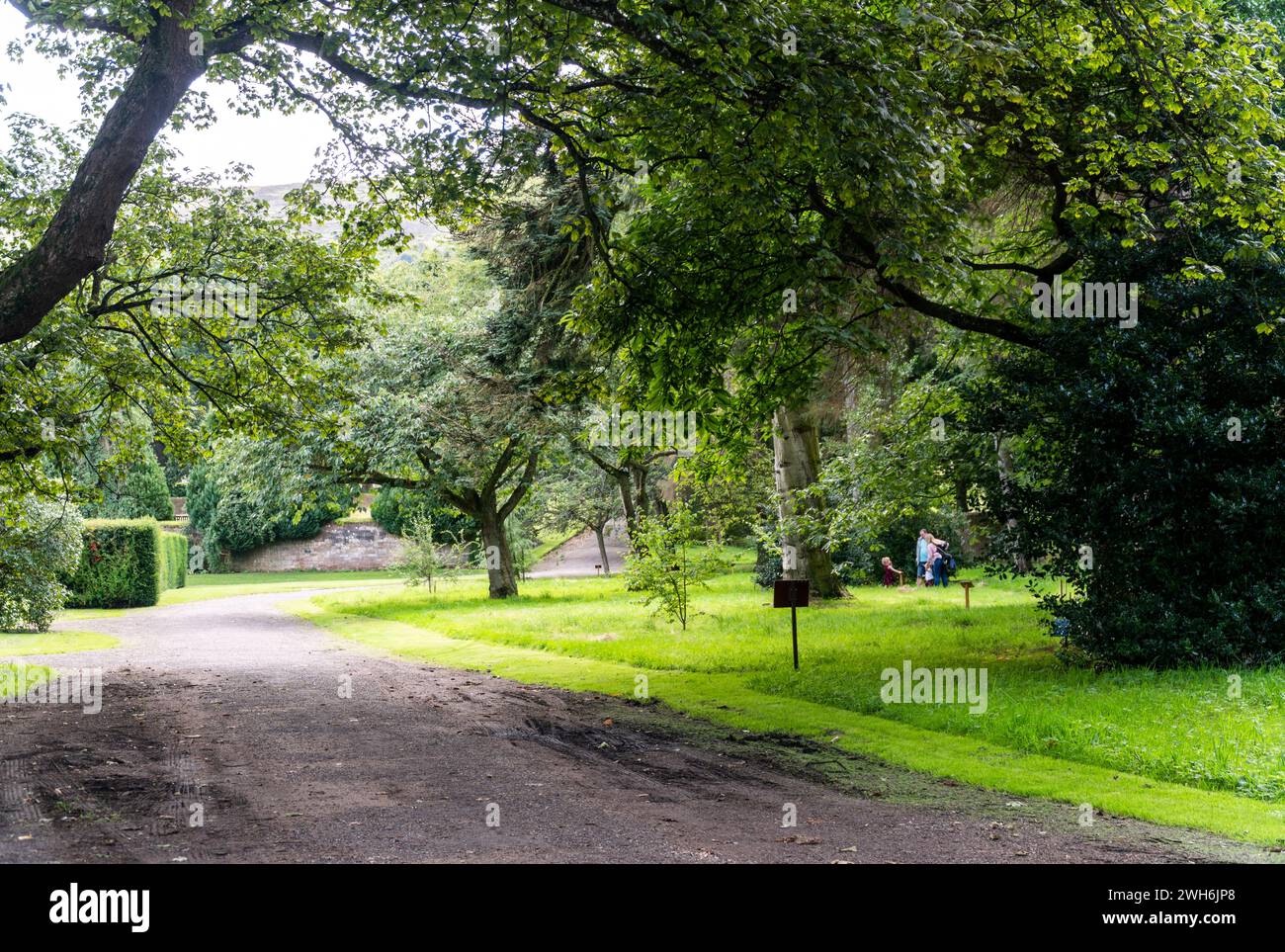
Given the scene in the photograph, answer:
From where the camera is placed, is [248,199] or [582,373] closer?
[582,373]

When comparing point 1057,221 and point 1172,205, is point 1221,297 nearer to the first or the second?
point 1172,205

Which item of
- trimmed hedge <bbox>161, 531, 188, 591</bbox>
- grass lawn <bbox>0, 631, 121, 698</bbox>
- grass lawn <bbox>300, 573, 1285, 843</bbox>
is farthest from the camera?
trimmed hedge <bbox>161, 531, 188, 591</bbox>

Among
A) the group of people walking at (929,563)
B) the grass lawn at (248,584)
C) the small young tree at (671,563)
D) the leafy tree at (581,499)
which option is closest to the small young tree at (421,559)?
the leafy tree at (581,499)

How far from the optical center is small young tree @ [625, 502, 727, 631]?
18844 millimetres

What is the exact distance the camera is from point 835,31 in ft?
30.6

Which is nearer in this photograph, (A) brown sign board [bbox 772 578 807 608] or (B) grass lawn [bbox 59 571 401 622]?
(A) brown sign board [bbox 772 578 807 608]

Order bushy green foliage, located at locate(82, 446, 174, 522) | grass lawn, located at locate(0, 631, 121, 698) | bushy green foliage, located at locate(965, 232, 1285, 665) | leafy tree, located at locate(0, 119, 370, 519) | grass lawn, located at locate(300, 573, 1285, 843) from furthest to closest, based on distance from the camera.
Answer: bushy green foliage, located at locate(82, 446, 174, 522), grass lawn, located at locate(0, 631, 121, 698), leafy tree, located at locate(0, 119, 370, 519), bushy green foliage, located at locate(965, 232, 1285, 665), grass lawn, located at locate(300, 573, 1285, 843)

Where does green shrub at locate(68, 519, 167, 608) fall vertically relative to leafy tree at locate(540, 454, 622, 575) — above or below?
below

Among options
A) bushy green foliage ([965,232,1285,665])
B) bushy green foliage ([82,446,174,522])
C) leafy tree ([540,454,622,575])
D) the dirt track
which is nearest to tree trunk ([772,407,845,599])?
bushy green foliage ([965,232,1285,665])

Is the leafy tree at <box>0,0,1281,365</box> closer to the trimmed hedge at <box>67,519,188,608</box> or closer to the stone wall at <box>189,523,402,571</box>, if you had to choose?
the trimmed hedge at <box>67,519,188,608</box>

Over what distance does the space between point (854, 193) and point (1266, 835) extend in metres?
6.18

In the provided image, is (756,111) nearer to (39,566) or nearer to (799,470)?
(799,470)

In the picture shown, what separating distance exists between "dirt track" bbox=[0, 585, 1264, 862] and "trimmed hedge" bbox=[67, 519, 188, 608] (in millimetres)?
20319
